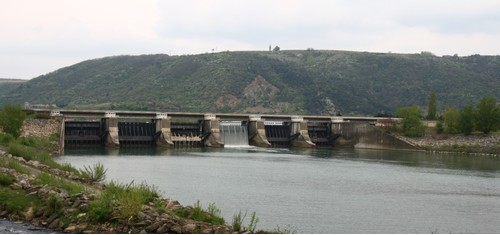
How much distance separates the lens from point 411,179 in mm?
48750

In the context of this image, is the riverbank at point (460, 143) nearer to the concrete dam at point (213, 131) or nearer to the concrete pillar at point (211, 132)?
the concrete dam at point (213, 131)

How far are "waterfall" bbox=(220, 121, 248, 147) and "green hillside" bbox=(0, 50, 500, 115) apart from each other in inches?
2044

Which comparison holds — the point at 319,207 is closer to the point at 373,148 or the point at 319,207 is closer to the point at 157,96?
the point at 373,148

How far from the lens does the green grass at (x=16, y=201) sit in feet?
73.3

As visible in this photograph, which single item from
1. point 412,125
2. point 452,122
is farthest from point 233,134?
point 452,122

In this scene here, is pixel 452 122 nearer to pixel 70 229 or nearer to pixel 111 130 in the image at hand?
pixel 111 130

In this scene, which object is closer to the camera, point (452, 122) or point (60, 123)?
point (60, 123)

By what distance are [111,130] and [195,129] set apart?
40.7 feet

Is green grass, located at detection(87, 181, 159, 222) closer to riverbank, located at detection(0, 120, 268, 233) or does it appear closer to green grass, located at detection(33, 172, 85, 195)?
riverbank, located at detection(0, 120, 268, 233)

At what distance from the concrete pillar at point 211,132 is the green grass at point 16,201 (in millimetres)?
57151

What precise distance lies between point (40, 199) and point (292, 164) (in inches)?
1450

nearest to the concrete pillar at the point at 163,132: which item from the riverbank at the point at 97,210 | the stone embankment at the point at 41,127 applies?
the stone embankment at the point at 41,127

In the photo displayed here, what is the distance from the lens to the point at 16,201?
2272 centimetres

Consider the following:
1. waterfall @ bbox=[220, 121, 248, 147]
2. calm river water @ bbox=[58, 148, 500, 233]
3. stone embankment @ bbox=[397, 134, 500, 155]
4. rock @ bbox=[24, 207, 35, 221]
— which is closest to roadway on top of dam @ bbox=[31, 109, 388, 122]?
waterfall @ bbox=[220, 121, 248, 147]
